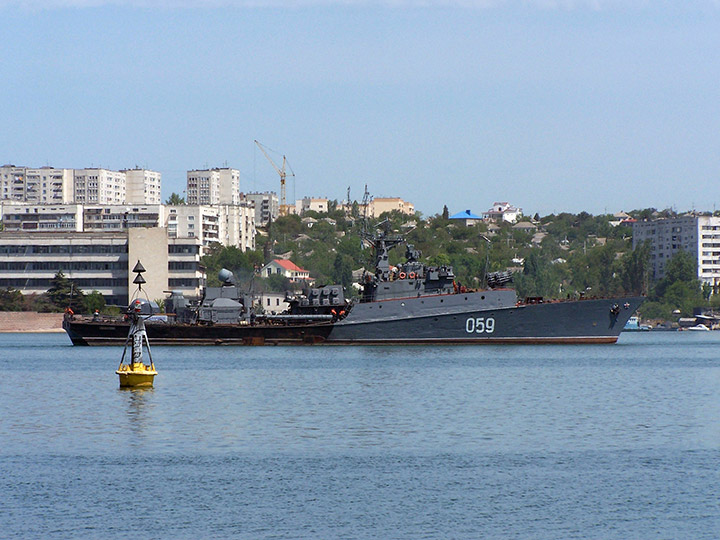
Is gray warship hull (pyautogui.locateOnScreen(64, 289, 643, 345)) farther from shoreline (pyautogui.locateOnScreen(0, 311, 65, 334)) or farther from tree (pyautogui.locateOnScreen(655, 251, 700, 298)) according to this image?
tree (pyautogui.locateOnScreen(655, 251, 700, 298))

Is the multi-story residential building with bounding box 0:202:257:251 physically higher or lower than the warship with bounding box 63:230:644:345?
higher

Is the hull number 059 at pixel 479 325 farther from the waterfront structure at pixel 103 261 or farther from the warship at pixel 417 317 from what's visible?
the waterfront structure at pixel 103 261

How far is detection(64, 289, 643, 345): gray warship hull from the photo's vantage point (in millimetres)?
76375

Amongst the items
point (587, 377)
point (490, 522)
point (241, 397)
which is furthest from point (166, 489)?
point (587, 377)

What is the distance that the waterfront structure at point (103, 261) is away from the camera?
480ft

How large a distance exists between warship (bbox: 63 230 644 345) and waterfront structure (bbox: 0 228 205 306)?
207 feet

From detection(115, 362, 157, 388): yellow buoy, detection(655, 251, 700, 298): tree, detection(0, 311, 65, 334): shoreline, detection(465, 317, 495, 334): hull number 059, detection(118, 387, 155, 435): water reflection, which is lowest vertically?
detection(0, 311, 65, 334): shoreline

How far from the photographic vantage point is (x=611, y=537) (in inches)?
857

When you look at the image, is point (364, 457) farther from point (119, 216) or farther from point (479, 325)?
point (119, 216)

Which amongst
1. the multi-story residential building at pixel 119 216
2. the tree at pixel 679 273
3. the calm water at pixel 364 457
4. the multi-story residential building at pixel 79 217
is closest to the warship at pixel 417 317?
the calm water at pixel 364 457

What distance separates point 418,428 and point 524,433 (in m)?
3.44

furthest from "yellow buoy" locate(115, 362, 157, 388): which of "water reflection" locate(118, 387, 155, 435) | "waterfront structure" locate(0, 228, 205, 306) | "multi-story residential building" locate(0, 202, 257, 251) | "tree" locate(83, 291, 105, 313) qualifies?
"multi-story residential building" locate(0, 202, 257, 251)

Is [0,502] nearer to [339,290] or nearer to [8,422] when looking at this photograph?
[8,422]

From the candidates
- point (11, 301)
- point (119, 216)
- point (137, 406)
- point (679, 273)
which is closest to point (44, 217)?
point (119, 216)
